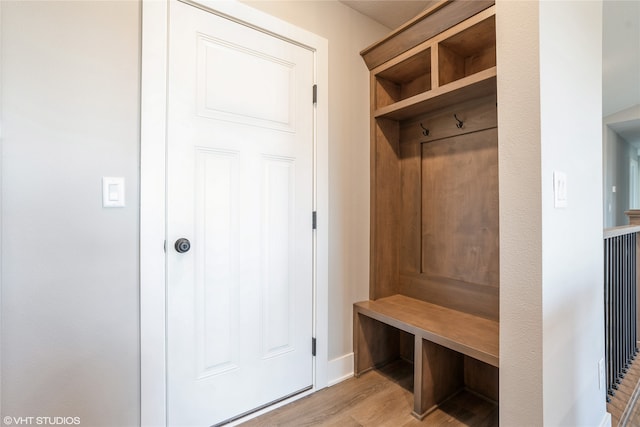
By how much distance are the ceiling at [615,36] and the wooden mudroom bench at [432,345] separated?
1949 millimetres

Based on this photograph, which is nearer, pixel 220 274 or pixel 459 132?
pixel 220 274

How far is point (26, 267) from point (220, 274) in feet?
2.25

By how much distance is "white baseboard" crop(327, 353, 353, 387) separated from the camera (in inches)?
70.3

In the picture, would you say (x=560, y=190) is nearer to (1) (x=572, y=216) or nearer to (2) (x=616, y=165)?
(1) (x=572, y=216)

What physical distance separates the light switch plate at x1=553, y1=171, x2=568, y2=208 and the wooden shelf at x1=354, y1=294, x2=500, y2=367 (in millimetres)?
661

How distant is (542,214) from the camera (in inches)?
37.7

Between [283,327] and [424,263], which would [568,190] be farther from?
[283,327]

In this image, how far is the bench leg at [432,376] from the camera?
4.96 feet

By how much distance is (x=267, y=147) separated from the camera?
1.55 meters

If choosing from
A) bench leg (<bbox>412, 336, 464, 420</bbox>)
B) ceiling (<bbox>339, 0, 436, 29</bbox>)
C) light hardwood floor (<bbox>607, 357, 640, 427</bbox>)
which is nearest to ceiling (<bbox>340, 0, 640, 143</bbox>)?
ceiling (<bbox>339, 0, 436, 29</bbox>)

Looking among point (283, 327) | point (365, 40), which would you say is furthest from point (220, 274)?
point (365, 40)

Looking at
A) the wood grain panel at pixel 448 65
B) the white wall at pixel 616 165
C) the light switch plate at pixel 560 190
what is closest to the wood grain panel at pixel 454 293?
the light switch plate at pixel 560 190

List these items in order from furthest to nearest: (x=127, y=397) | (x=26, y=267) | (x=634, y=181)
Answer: (x=634, y=181) < (x=127, y=397) < (x=26, y=267)

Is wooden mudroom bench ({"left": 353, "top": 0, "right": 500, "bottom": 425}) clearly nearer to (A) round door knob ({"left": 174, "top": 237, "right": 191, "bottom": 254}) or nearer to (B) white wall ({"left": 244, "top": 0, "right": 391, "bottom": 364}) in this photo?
(B) white wall ({"left": 244, "top": 0, "right": 391, "bottom": 364})
